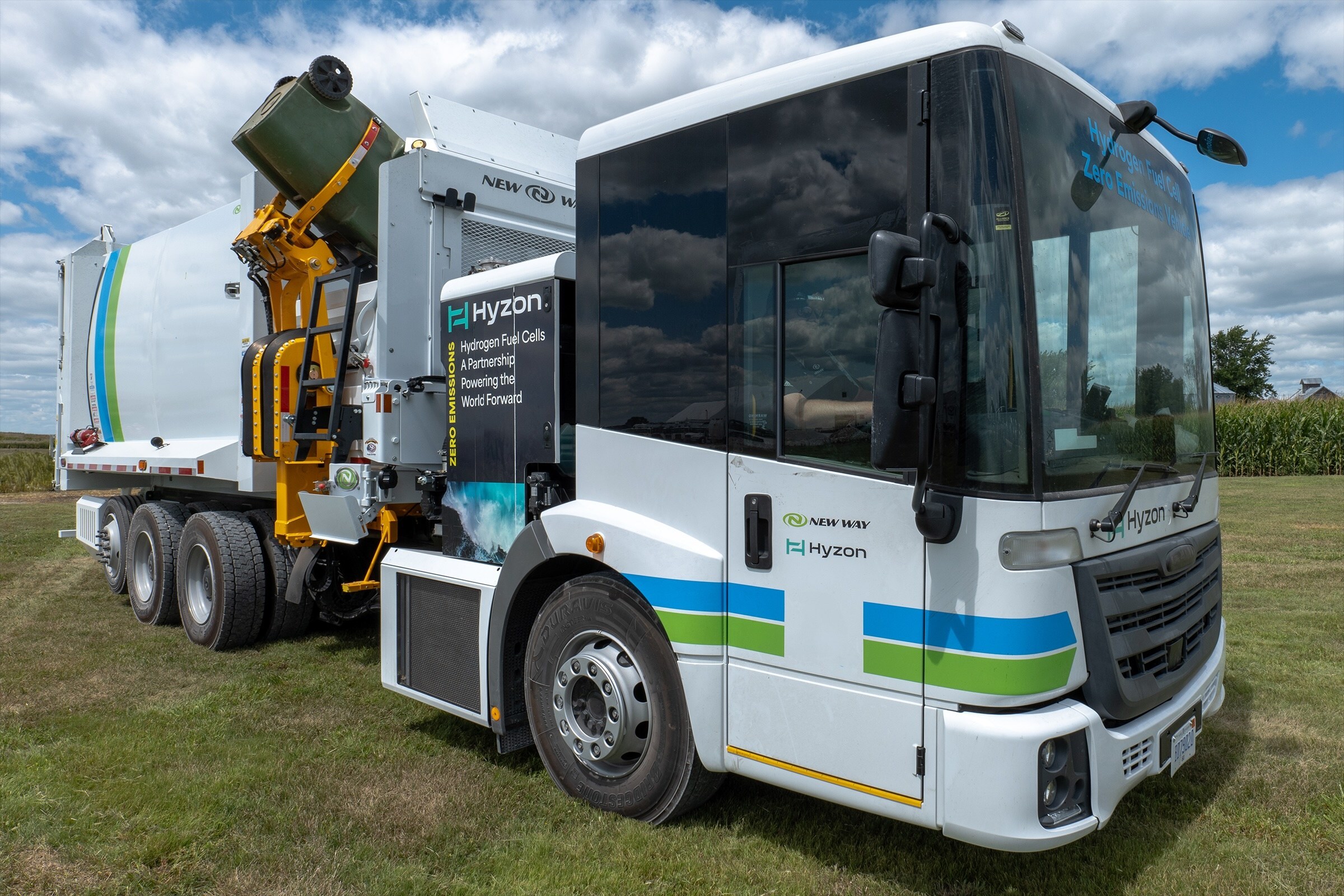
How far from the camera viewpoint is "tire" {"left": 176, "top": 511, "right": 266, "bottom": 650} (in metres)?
7.00

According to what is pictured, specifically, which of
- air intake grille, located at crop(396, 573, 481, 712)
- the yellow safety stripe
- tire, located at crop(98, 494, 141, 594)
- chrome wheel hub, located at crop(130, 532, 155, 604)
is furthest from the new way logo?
tire, located at crop(98, 494, 141, 594)

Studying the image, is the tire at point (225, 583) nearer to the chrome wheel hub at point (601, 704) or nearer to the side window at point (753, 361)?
the chrome wheel hub at point (601, 704)

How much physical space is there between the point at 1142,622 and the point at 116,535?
9.33m

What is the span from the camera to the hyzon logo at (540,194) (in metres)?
6.08

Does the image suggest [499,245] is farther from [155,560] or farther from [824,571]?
[155,560]

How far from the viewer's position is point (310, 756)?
468 cm

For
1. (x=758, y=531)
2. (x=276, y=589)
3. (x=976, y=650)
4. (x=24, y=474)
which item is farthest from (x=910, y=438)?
(x=24, y=474)

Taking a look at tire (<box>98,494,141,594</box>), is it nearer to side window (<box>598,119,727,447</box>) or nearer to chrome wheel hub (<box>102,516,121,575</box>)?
chrome wheel hub (<box>102,516,121,575</box>)

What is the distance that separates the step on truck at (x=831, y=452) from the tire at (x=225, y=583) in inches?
80.0

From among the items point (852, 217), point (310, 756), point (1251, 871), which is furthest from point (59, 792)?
point (1251, 871)

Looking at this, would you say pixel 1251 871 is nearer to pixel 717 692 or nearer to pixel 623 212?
pixel 717 692

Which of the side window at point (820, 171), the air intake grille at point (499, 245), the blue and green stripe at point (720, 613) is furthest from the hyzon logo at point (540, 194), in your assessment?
the blue and green stripe at point (720, 613)

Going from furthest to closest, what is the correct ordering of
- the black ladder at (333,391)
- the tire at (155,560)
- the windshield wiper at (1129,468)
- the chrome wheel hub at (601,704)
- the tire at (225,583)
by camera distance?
the tire at (155,560)
the tire at (225,583)
the black ladder at (333,391)
the chrome wheel hub at (601,704)
the windshield wiper at (1129,468)

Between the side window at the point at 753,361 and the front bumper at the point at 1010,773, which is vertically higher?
the side window at the point at 753,361
